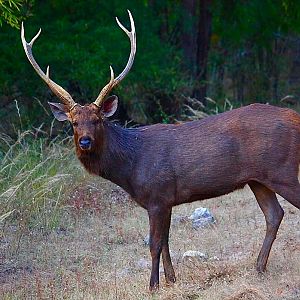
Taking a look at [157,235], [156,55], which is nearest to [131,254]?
[157,235]

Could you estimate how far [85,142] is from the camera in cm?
775

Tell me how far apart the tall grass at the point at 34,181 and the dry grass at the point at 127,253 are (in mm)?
144

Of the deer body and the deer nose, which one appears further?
the deer body

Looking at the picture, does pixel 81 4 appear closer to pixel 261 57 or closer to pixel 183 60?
pixel 183 60

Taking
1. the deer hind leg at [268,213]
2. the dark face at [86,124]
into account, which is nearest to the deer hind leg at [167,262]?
the deer hind leg at [268,213]

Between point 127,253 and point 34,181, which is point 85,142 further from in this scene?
point 34,181

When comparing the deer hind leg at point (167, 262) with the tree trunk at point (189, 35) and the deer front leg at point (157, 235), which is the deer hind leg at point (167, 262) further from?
the tree trunk at point (189, 35)

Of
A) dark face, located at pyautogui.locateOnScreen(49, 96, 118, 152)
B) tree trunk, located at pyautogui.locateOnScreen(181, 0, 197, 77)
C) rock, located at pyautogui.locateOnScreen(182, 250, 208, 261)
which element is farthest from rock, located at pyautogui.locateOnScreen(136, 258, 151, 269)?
tree trunk, located at pyautogui.locateOnScreen(181, 0, 197, 77)

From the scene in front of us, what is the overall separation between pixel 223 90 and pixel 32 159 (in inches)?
395

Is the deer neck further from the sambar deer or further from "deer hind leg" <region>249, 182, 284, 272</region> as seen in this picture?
"deer hind leg" <region>249, 182, 284, 272</region>

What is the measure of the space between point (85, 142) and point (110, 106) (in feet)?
1.92

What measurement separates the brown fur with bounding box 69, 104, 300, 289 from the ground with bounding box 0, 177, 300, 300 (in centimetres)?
48

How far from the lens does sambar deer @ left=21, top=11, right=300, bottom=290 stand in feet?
26.0

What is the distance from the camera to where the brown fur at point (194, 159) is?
7914 millimetres
